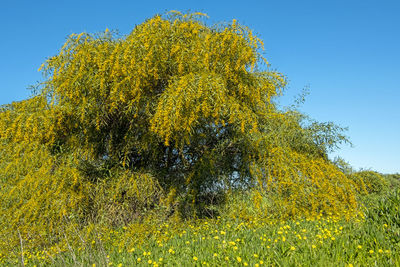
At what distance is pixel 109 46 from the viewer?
6539 millimetres

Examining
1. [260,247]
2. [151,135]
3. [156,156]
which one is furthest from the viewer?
[156,156]

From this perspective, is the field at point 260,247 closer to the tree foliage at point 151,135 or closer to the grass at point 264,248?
Answer: the grass at point 264,248

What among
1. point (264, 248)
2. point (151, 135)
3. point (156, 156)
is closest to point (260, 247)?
point (264, 248)

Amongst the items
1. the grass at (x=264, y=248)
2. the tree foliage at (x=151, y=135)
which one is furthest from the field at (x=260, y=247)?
the tree foliage at (x=151, y=135)

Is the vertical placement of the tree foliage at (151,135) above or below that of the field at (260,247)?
above

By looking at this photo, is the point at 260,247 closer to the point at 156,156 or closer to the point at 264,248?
the point at 264,248

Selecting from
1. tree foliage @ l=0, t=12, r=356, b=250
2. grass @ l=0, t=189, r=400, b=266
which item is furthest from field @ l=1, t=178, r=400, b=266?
tree foliage @ l=0, t=12, r=356, b=250

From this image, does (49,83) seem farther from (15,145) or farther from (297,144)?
(297,144)

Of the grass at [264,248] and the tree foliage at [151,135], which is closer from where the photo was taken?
the grass at [264,248]

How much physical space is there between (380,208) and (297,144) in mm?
3536

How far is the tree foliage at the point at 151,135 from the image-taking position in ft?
19.5

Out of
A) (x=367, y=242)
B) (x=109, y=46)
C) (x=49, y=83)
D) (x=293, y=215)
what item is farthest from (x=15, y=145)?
(x=367, y=242)

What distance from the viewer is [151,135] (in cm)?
638

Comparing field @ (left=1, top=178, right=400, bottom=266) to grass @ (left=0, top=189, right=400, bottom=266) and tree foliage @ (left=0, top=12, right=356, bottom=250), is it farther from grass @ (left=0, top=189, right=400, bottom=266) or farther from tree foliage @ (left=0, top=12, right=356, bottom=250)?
tree foliage @ (left=0, top=12, right=356, bottom=250)
